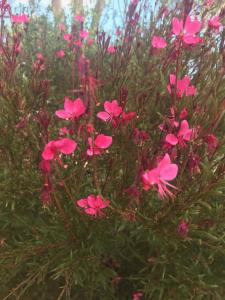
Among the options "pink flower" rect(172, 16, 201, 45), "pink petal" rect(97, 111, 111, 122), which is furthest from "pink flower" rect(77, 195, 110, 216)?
"pink flower" rect(172, 16, 201, 45)

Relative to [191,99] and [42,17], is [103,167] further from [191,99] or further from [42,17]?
[42,17]

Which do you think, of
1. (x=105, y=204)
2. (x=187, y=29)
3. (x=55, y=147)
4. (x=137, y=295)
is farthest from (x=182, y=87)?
(x=137, y=295)

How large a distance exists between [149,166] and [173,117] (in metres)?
0.38

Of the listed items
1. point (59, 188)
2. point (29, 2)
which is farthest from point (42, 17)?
point (59, 188)

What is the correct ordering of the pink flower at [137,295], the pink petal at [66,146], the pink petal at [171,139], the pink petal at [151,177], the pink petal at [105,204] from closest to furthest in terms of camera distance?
the pink petal at [151,177] → the pink petal at [66,146] → the pink petal at [171,139] → the pink petal at [105,204] → the pink flower at [137,295]

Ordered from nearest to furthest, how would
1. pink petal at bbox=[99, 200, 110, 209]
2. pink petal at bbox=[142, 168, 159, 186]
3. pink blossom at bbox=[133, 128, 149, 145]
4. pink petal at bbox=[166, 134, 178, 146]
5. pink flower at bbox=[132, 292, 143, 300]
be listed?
pink petal at bbox=[142, 168, 159, 186] → pink petal at bbox=[166, 134, 178, 146] → pink petal at bbox=[99, 200, 110, 209] → pink blossom at bbox=[133, 128, 149, 145] → pink flower at bbox=[132, 292, 143, 300]

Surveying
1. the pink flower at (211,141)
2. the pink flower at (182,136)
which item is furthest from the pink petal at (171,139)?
the pink flower at (211,141)

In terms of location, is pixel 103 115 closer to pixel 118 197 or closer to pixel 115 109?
pixel 115 109

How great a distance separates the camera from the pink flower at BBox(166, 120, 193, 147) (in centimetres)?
140

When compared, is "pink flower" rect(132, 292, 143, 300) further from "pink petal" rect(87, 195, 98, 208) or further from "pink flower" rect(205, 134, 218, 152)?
"pink flower" rect(205, 134, 218, 152)

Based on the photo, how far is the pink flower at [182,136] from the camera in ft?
4.59

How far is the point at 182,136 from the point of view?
1.44m

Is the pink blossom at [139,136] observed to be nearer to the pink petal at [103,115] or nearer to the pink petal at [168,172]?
the pink petal at [103,115]

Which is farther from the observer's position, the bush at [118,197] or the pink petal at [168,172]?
the bush at [118,197]
